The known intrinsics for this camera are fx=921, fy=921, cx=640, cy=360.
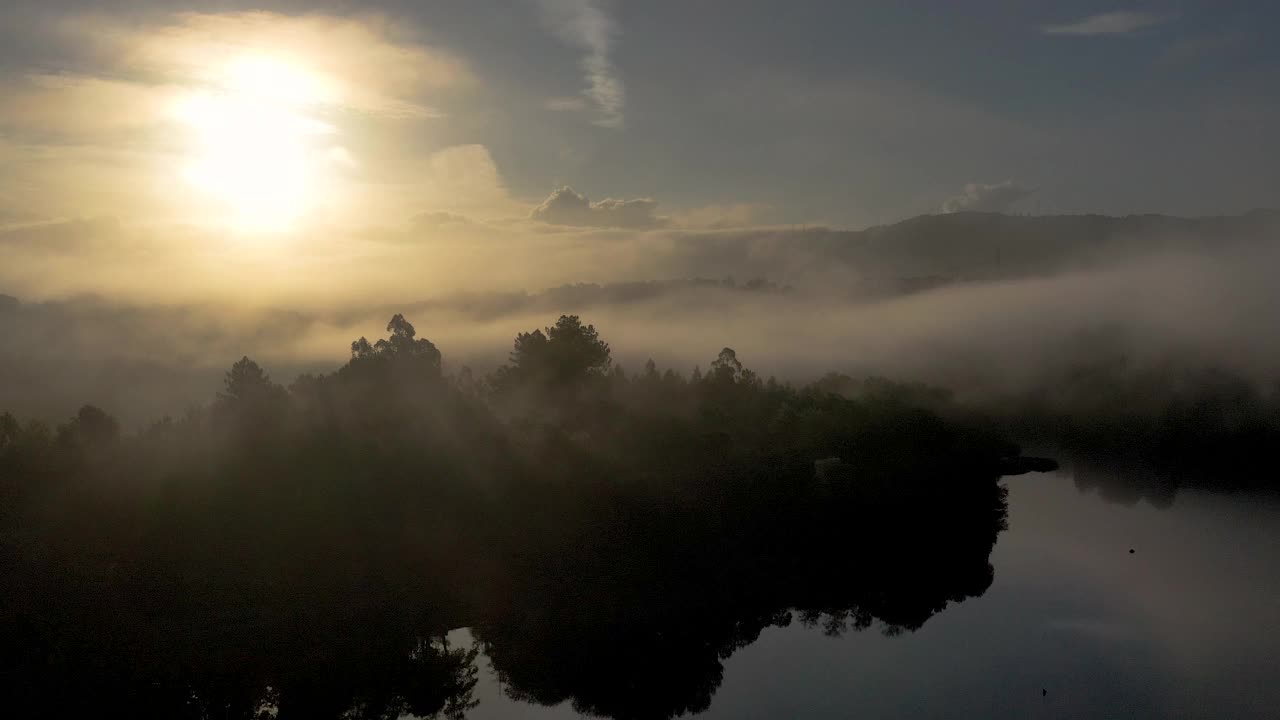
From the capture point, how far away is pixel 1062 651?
55.5 meters

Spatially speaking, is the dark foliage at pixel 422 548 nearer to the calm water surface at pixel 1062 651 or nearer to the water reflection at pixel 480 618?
the water reflection at pixel 480 618

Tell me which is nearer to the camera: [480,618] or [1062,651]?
[1062,651]

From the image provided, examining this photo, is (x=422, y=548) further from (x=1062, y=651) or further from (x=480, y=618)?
(x=1062, y=651)

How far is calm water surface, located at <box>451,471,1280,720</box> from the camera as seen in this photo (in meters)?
48.3

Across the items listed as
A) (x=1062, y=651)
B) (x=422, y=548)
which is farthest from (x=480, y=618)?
(x=1062, y=651)

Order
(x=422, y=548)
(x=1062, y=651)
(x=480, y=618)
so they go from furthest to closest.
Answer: (x=422, y=548) → (x=480, y=618) → (x=1062, y=651)

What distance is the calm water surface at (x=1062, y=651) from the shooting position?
4831 centimetres

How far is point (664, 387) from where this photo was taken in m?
117

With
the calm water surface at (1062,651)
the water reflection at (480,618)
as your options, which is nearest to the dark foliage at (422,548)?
the water reflection at (480,618)

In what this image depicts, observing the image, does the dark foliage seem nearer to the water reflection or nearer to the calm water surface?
the water reflection

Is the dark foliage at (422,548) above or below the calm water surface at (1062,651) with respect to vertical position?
above

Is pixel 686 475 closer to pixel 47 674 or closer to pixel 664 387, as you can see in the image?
pixel 664 387

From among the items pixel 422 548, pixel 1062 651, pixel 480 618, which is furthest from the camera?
pixel 422 548

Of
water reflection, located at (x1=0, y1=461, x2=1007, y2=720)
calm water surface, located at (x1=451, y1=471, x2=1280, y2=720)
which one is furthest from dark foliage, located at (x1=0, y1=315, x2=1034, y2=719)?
calm water surface, located at (x1=451, y1=471, x2=1280, y2=720)
